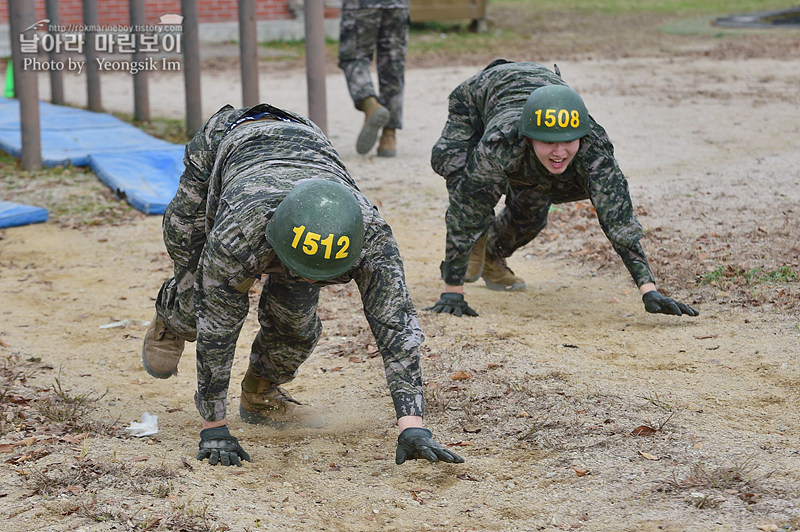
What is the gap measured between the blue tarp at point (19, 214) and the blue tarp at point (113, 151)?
740mm

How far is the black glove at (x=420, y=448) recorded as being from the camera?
346 cm

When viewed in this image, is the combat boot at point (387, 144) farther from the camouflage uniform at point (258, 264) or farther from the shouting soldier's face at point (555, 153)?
the camouflage uniform at point (258, 264)

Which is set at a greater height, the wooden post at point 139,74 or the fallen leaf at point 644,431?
the wooden post at point 139,74

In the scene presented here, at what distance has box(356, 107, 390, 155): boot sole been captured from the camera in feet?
30.8

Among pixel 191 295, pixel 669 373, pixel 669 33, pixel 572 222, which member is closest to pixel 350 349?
pixel 191 295

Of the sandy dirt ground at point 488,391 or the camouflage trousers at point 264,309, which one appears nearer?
the sandy dirt ground at point 488,391

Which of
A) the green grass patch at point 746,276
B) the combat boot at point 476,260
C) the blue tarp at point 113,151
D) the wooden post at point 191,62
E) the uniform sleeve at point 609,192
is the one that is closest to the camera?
the uniform sleeve at point 609,192

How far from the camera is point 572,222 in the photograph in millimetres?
7707

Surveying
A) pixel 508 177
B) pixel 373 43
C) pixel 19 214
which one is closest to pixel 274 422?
pixel 508 177

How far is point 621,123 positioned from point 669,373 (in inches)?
254

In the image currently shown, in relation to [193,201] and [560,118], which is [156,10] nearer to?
[560,118]

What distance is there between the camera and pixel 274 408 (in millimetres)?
4570

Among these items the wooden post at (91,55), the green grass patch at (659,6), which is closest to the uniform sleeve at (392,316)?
the wooden post at (91,55)

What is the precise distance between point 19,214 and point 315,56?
10.6 feet
